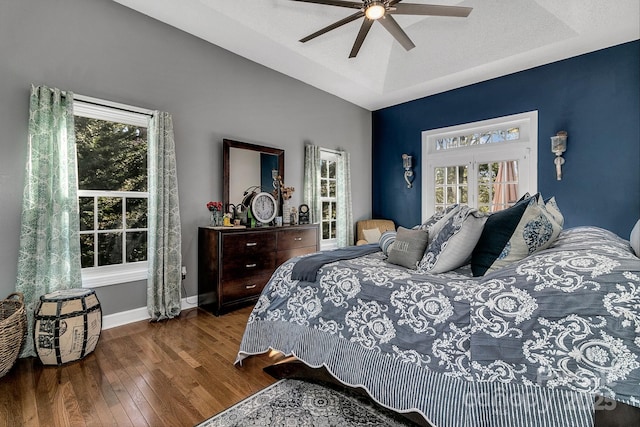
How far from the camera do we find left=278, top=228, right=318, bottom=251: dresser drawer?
150 inches

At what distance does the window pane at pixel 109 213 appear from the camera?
2998 mm

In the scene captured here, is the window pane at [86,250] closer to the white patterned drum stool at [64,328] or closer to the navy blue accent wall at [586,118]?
the white patterned drum stool at [64,328]

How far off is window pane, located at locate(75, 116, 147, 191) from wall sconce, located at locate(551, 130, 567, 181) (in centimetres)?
490

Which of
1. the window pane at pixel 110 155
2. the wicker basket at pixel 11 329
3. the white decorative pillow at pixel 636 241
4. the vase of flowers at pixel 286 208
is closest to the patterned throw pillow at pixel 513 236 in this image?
the white decorative pillow at pixel 636 241

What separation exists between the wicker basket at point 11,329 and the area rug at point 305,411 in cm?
151

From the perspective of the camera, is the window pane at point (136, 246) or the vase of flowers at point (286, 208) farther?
the vase of flowers at point (286, 208)

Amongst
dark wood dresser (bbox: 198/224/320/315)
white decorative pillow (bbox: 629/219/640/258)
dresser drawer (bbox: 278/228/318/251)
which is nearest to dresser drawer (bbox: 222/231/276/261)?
dark wood dresser (bbox: 198/224/320/315)

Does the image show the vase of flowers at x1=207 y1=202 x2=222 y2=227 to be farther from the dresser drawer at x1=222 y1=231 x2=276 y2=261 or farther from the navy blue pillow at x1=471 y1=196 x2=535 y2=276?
the navy blue pillow at x1=471 y1=196 x2=535 y2=276

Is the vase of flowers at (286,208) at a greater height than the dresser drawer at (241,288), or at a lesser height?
greater

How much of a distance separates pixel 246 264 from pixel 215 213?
71cm

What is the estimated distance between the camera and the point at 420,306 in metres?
1.46

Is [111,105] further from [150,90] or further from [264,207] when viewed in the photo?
[264,207]

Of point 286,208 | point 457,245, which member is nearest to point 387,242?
point 457,245

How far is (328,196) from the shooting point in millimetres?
5250
